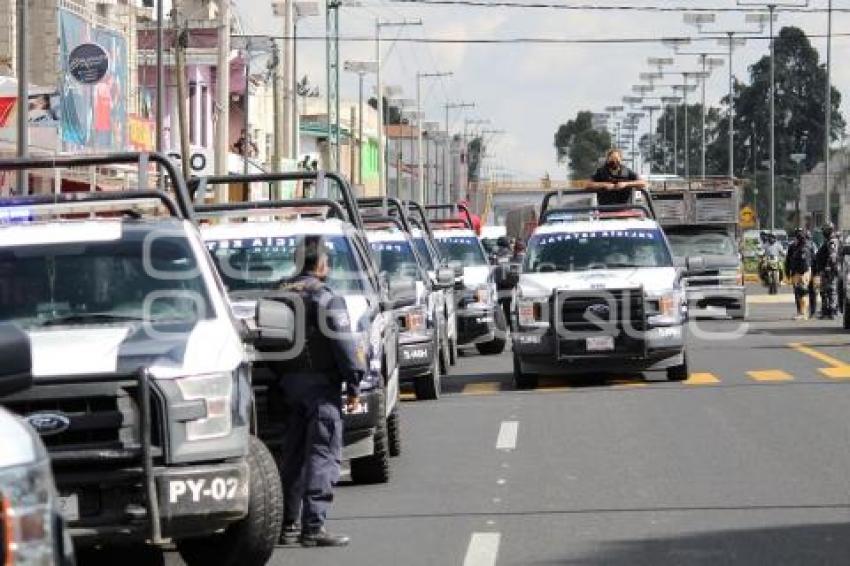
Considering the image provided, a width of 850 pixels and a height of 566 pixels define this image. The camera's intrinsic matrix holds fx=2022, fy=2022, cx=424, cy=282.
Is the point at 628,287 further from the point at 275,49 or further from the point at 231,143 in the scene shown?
the point at 231,143

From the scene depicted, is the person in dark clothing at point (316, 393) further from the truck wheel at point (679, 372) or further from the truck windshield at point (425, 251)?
the truck windshield at point (425, 251)

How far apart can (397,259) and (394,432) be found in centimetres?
800

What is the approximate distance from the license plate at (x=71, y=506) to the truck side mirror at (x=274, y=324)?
1577 mm

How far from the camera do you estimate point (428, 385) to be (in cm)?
2255

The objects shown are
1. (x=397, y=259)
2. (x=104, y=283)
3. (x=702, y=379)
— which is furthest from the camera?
(x=702, y=379)

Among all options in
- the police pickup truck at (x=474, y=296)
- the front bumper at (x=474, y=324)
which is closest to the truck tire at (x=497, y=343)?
the police pickup truck at (x=474, y=296)

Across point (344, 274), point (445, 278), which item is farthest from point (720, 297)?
point (344, 274)

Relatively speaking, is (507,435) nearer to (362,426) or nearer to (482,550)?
(362,426)

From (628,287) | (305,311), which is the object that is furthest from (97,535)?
(628,287)

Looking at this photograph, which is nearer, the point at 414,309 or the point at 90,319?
the point at 90,319

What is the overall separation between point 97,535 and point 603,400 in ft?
41.7

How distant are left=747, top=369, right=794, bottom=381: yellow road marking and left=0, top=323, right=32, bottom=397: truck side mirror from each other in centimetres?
1852

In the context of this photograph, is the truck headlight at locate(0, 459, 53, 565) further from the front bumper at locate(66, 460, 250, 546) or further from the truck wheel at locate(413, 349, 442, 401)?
the truck wheel at locate(413, 349, 442, 401)

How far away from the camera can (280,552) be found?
38.8 feet
